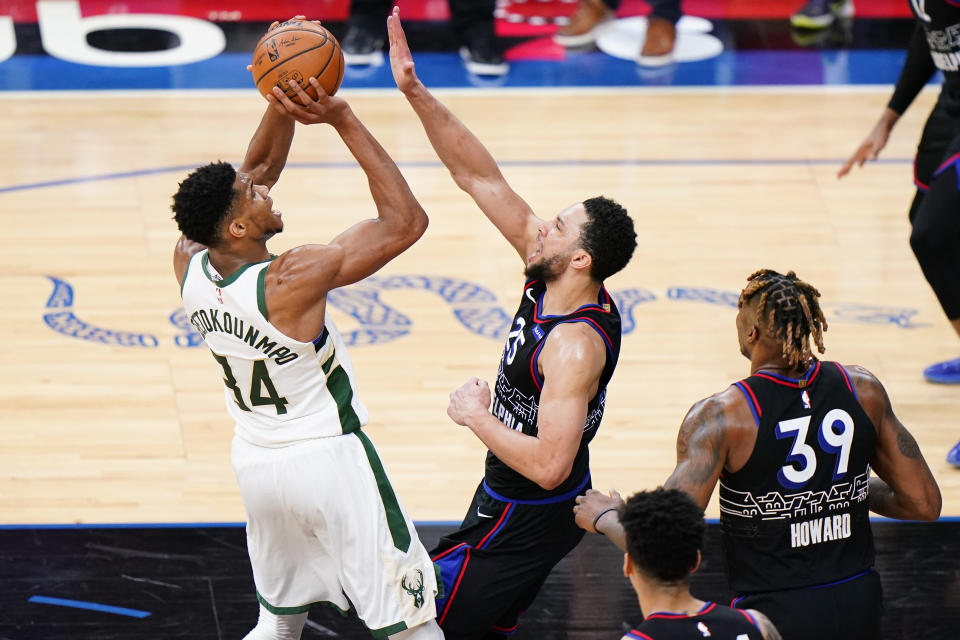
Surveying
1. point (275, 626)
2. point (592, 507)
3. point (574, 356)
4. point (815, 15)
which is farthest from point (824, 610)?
point (815, 15)

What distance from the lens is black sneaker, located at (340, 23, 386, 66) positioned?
10.1 m

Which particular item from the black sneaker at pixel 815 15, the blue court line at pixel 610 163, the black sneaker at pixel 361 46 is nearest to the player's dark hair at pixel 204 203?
the blue court line at pixel 610 163

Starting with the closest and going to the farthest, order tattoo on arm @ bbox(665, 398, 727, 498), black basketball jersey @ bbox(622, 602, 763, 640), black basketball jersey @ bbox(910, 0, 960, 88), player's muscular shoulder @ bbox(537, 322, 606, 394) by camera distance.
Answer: black basketball jersey @ bbox(622, 602, 763, 640)
tattoo on arm @ bbox(665, 398, 727, 498)
player's muscular shoulder @ bbox(537, 322, 606, 394)
black basketball jersey @ bbox(910, 0, 960, 88)

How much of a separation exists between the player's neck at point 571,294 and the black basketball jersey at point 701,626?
1259 mm

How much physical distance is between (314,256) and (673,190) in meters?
4.95

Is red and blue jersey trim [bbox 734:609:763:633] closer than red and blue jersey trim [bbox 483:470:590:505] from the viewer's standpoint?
Yes

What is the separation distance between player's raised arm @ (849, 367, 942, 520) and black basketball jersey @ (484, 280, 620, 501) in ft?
2.58

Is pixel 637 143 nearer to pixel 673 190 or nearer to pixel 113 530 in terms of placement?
pixel 673 190

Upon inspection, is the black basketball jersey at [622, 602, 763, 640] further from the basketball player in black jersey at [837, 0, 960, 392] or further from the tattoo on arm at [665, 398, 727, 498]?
the basketball player in black jersey at [837, 0, 960, 392]

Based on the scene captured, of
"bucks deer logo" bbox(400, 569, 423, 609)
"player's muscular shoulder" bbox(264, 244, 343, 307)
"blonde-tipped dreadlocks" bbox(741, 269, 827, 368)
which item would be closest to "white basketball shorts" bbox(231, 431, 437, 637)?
"bucks deer logo" bbox(400, 569, 423, 609)

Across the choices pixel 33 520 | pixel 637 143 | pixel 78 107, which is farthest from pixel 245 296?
pixel 78 107

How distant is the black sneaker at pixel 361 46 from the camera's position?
10.1m

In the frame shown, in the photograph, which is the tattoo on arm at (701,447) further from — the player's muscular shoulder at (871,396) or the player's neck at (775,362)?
the player's muscular shoulder at (871,396)

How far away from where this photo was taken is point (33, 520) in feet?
17.8
